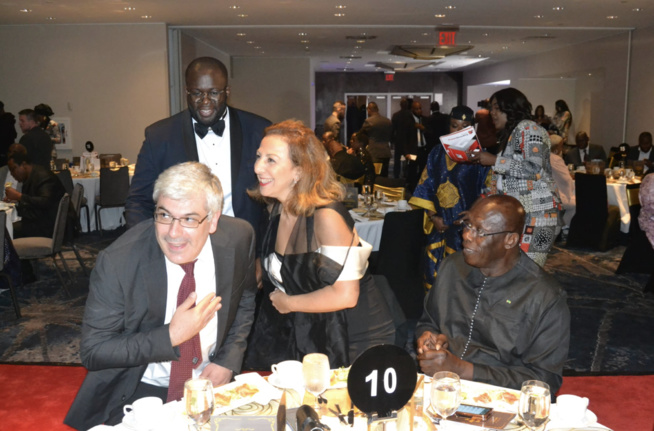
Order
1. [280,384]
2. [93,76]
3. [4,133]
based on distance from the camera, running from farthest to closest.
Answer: [93,76] < [4,133] < [280,384]

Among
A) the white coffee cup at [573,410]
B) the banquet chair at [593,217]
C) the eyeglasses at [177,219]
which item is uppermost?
the eyeglasses at [177,219]

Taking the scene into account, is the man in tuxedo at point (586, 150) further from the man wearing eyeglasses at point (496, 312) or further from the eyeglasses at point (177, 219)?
the eyeglasses at point (177, 219)

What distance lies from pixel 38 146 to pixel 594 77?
12170 millimetres

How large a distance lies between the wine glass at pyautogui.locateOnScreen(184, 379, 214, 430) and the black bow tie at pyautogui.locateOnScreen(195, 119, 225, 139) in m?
1.68

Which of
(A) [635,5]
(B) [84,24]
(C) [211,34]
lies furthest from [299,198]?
(C) [211,34]

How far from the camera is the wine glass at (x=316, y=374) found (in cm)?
182

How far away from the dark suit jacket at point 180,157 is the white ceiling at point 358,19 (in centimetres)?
630

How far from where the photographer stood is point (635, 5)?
9.59 meters

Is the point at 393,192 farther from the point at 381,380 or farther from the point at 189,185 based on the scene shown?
the point at 381,380

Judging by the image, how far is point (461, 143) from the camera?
412 cm

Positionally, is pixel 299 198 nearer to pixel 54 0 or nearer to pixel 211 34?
pixel 54 0

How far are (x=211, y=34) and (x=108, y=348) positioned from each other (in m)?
12.1

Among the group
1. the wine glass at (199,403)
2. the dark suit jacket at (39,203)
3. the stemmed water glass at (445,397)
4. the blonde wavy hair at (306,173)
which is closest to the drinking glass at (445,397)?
the stemmed water glass at (445,397)

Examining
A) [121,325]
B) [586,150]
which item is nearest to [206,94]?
[121,325]
